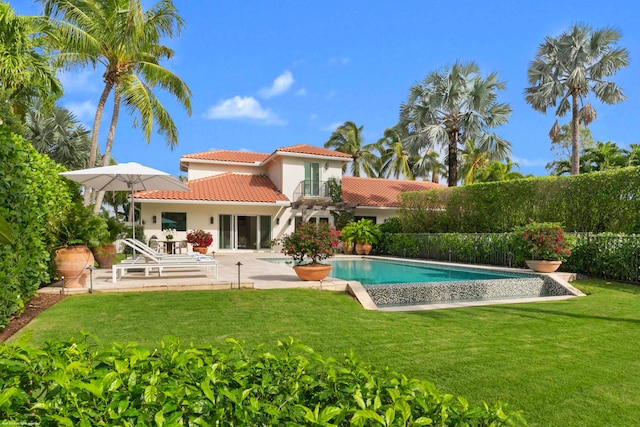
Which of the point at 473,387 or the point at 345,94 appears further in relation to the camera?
the point at 345,94

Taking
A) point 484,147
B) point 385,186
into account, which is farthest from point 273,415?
point 385,186

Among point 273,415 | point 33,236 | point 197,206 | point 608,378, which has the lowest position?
point 608,378

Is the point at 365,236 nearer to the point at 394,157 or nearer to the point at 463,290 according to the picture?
the point at 463,290

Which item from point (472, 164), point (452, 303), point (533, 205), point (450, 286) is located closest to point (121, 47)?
point (450, 286)

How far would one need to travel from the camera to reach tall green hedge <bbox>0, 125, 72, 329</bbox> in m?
5.49

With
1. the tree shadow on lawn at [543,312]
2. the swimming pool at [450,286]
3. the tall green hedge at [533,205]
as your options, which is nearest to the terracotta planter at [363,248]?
the tall green hedge at [533,205]

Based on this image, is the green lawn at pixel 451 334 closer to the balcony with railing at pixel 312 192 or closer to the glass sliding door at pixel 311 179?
the balcony with railing at pixel 312 192

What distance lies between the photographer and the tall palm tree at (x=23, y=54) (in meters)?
12.7

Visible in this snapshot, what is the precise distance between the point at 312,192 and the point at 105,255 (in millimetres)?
15726

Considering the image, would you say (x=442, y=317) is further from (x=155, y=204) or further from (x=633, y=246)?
(x=155, y=204)

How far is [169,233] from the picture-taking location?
22656mm

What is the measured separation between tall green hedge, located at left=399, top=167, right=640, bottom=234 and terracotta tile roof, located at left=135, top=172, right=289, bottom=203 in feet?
28.7

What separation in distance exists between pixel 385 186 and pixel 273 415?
31.7 metres

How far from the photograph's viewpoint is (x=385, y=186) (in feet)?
107
